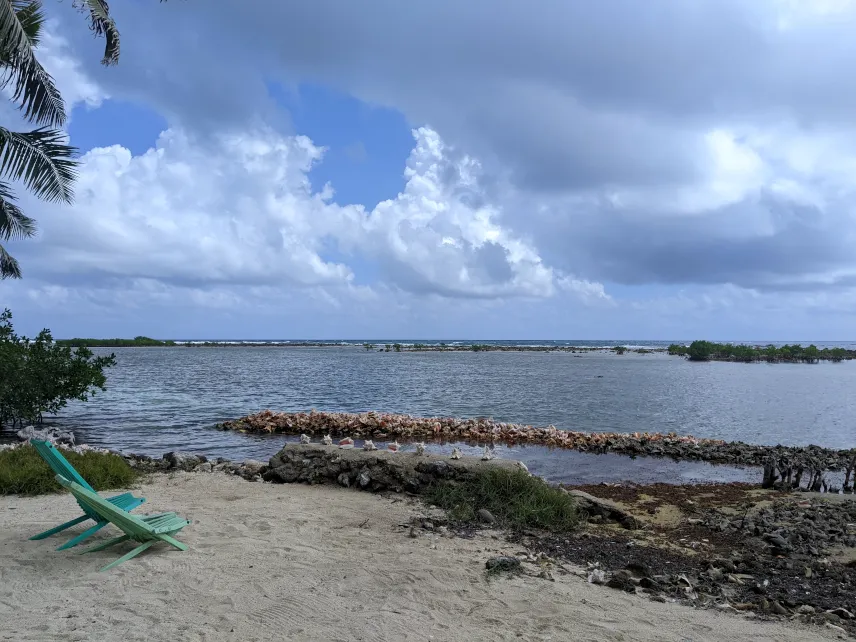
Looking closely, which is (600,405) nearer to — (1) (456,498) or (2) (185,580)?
(1) (456,498)

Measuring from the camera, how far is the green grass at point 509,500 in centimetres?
737

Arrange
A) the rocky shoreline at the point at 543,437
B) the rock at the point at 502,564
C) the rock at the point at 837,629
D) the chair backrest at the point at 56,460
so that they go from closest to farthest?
1. the rock at the point at 837,629
2. the chair backrest at the point at 56,460
3. the rock at the point at 502,564
4. the rocky shoreline at the point at 543,437

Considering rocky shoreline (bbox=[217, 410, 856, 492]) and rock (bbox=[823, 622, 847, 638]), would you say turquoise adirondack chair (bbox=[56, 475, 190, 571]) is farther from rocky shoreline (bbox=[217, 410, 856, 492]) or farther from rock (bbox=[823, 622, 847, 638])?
rocky shoreline (bbox=[217, 410, 856, 492])

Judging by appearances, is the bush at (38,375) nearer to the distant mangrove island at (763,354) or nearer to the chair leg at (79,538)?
the chair leg at (79,538)

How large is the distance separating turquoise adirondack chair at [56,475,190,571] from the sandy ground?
0.09 meters

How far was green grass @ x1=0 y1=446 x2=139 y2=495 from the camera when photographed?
317 inches

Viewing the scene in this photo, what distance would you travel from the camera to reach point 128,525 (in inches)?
213

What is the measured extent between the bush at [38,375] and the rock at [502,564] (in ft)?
52.2

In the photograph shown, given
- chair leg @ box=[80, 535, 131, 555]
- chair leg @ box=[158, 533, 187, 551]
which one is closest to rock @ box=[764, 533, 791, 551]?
chair leg @ box=[158, 533, 187, 551]

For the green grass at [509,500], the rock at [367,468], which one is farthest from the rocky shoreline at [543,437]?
the green grass at [509,500]

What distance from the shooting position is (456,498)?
809 centimetres

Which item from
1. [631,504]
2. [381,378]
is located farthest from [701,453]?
[381,378]

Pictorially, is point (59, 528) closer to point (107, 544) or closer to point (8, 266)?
point (107, 544)

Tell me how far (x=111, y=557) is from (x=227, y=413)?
17814 mm
